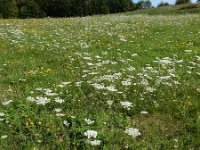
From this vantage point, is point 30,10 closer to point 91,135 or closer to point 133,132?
point 133,132

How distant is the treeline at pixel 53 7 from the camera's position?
97312 mm

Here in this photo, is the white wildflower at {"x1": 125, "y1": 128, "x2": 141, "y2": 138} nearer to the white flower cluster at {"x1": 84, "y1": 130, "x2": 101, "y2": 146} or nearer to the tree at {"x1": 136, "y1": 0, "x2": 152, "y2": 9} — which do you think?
the white flower cluster at {"x1": 84, "y1": 130, "x2": 101, "y2": 146}

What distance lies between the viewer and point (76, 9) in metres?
106

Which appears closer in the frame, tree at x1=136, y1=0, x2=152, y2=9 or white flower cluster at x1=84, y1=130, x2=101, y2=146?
white flower cluster at x1=84, y1=130, x2=101, y2=146

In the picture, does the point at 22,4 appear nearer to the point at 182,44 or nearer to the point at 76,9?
the point at 76,9

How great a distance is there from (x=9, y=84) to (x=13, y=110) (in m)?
2.89

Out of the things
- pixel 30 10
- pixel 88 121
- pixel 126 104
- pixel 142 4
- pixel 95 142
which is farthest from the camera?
pixel 142 4

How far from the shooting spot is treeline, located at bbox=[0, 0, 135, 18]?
9731 cm

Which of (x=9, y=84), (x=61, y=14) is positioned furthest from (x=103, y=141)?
(x=61, y=14)

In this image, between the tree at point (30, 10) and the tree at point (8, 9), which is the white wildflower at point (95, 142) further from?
the tree at point (30, 10)

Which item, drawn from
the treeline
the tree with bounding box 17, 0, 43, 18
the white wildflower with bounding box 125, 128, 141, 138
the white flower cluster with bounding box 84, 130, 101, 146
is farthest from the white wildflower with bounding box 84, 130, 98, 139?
the tree with bounding box 17, 0, 43, 18

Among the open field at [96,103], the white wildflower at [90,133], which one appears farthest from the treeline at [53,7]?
the white wildflower at [90,133]

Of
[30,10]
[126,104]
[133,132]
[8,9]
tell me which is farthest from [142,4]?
[133,132]

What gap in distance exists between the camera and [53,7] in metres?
106
